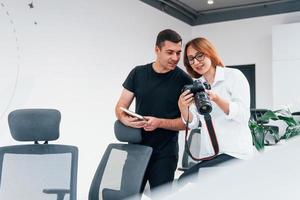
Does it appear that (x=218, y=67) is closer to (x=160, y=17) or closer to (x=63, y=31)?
(x=63, y=31)

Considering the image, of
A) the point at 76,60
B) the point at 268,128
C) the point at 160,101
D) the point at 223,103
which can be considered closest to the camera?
Result: the point at 223,103

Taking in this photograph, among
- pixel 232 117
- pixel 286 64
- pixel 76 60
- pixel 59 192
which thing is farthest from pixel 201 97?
pixel 286 64

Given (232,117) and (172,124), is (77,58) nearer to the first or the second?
(172,124)

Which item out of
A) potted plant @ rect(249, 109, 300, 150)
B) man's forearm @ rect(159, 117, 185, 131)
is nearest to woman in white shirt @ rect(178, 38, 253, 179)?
man's forearm @ rect(159, 117, 185, 131)

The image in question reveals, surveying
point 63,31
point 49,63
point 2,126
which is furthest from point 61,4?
point 2,126

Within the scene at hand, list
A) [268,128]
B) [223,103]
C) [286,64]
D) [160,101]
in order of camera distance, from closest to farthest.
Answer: [223,103]
[160,101]
[268,128]
[286,64]

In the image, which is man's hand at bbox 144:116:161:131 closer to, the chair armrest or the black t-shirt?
the black t-shirt

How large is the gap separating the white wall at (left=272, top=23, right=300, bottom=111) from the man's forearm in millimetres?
3239

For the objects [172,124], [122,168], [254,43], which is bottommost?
[122,168]

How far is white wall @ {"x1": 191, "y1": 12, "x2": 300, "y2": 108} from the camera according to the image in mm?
5402

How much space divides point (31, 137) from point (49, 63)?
161cm

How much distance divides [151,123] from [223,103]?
0.48 m

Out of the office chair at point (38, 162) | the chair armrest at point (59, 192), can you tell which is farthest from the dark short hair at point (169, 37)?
the chair armrest at point (59, 192)

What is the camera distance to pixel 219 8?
5.65 metres
